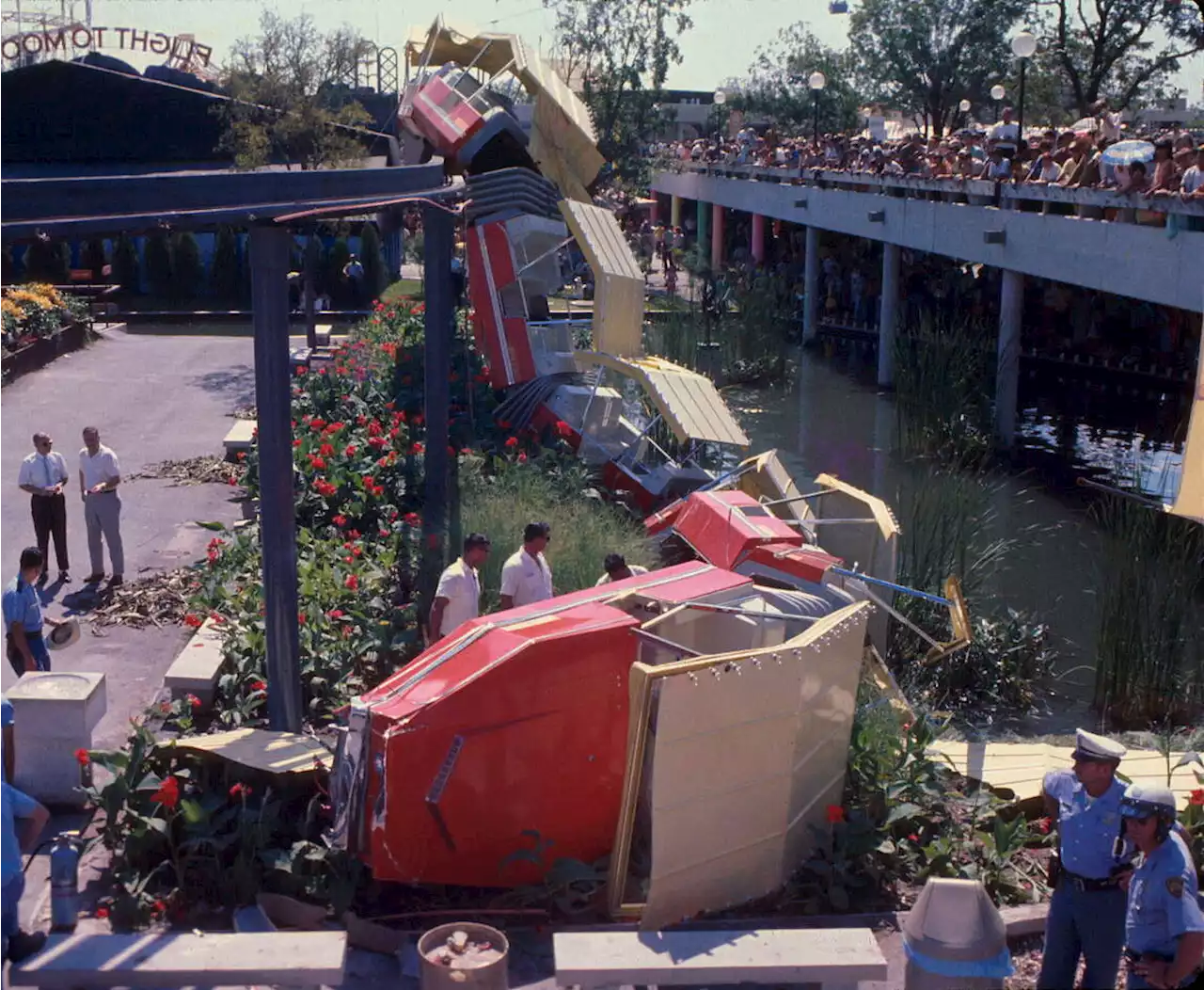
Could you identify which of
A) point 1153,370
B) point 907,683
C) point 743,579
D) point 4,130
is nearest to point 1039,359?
point 1153,370

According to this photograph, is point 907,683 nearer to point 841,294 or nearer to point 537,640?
point 537,640

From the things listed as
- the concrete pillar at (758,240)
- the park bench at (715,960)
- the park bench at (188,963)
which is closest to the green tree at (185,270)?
the concrete pillar at (758,240)

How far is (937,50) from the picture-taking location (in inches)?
2197

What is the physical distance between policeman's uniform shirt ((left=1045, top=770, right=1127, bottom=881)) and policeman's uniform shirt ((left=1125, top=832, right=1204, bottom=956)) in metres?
0.24

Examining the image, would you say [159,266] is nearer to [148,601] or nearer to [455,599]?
[148,601]

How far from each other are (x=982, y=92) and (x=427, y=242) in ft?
163

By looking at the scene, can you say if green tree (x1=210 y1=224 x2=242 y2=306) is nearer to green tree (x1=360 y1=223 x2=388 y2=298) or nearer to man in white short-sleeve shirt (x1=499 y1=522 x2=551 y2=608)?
green tree (x1=360 y1=223 x2=388 y2=298)

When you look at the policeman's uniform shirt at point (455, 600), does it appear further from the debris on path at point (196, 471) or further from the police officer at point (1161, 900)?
the debris on path at point (196, 471)

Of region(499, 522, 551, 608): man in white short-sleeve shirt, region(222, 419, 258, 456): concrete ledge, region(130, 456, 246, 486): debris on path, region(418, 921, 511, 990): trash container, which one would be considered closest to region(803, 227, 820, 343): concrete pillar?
region(222, 419, 258, 456): concrete ledge

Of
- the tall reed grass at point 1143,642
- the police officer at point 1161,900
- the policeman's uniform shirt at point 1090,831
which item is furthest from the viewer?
the tall reed grass at point 1143,642

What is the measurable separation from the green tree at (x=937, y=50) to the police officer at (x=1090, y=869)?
168 ft

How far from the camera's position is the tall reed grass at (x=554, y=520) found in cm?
1059

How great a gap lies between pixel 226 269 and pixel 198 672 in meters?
28.5

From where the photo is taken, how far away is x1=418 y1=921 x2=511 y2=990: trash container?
18.9ft
